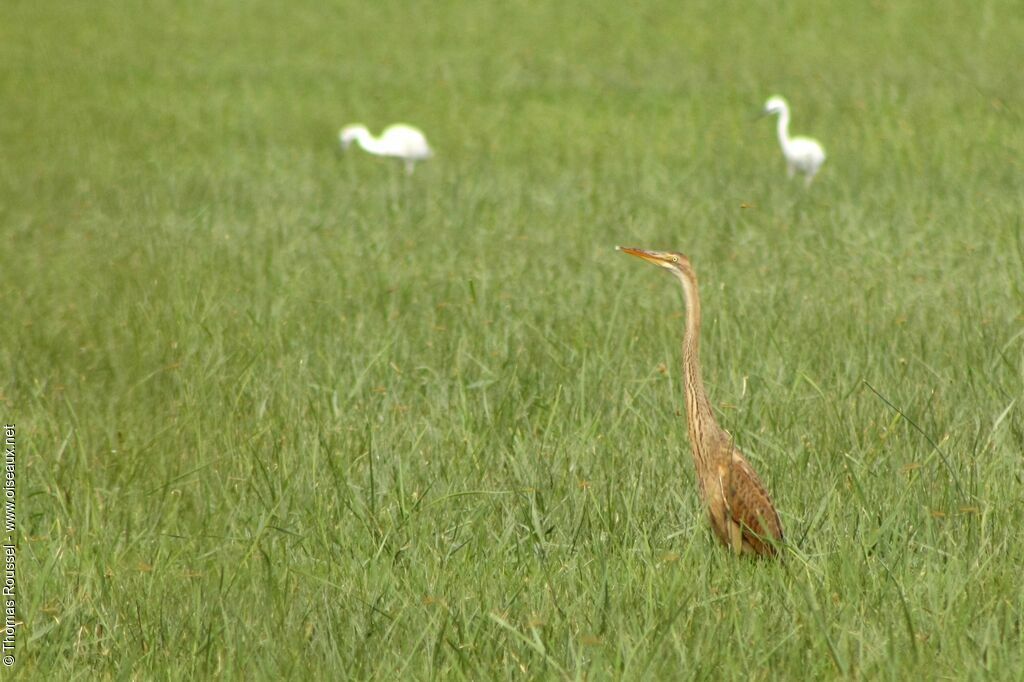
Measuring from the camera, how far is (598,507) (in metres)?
3.82

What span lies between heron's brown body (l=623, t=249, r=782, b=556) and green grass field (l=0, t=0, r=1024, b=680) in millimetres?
85

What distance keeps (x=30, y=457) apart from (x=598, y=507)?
2066 millimetres

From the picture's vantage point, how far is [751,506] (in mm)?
3725

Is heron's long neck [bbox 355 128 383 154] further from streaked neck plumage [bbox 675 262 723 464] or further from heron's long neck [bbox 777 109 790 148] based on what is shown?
streaked neck plumage [bbox 675 262 723 464]

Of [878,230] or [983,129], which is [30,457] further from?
[983,129]

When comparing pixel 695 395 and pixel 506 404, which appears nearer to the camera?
pixel 695 395

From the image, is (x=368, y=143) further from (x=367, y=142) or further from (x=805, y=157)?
(x=805, y=157)

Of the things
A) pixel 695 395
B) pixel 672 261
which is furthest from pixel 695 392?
pixel 672 261

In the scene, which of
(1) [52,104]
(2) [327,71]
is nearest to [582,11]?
(2) [327,71]

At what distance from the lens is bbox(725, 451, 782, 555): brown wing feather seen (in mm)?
3723

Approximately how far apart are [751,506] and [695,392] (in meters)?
0.36

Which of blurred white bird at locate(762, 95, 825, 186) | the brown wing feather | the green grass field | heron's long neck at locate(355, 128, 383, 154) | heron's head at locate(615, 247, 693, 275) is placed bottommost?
heron's long neck at locate(355, 128, 383, 154)

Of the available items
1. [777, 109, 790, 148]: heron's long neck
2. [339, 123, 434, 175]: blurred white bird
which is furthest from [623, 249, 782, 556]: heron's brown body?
[339, 123, 434, 175]: blurred white bird

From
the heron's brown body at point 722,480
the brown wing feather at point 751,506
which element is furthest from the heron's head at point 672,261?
the brown wing feather at point 751,506
